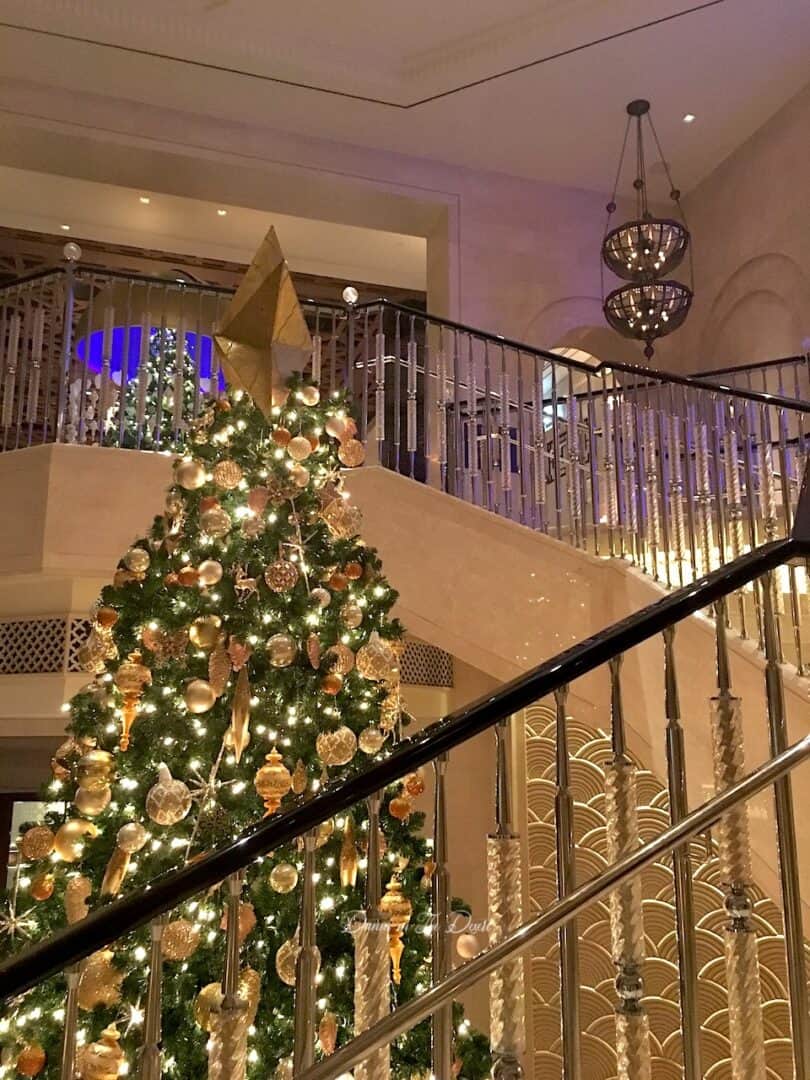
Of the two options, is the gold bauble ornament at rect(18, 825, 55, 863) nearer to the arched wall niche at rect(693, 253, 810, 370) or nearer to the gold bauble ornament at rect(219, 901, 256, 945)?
the gold bauble ornament at rect(219, 901, 256, 945)

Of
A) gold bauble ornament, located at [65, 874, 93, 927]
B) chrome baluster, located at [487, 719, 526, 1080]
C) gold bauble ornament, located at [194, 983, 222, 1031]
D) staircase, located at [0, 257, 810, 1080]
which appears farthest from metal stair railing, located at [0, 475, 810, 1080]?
gold bauble ornament, located at [65, 874, 93, 927]

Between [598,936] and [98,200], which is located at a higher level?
[98,200]

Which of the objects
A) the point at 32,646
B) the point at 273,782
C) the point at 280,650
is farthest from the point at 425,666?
the point at 273,782

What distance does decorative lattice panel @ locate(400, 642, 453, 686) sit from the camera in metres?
5.73

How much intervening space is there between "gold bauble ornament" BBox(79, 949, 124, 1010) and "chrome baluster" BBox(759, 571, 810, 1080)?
155 cm

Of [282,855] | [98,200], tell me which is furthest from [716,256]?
[282,855]

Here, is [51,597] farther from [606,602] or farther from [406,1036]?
[406,1036]

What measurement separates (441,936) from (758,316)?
6.61m

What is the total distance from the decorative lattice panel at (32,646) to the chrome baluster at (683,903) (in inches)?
154

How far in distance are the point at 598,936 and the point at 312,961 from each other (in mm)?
3705

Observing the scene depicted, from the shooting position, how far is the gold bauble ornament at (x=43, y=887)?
8.36ft

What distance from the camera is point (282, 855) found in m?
2.58

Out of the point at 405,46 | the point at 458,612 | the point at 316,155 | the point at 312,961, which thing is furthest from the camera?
the point at 316,155

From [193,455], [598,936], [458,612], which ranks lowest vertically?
[598,936]
